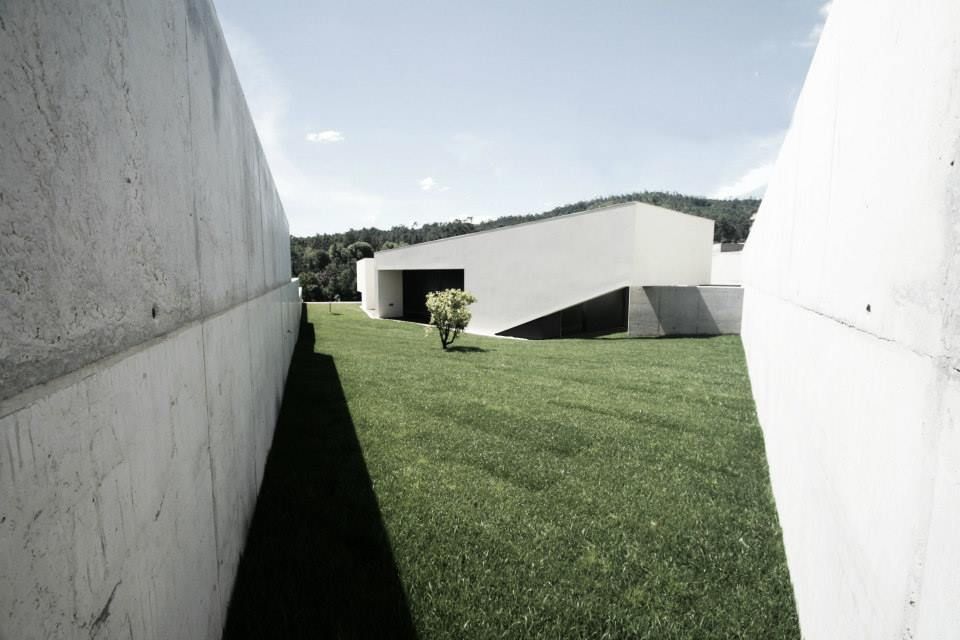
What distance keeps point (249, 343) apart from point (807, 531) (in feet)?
13.5

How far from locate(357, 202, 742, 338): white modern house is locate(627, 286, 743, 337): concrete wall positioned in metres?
0.04

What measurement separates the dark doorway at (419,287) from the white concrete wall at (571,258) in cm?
735

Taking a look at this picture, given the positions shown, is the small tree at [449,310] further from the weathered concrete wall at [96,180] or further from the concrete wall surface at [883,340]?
the weathered concrete wall at [96,180]

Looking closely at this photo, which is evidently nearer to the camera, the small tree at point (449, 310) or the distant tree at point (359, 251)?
the small tree at point (449, 310)

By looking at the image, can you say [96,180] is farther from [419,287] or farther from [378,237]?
[378,237]

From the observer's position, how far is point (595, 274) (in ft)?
70.6

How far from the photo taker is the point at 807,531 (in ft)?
9.30

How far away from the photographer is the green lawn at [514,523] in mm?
2947

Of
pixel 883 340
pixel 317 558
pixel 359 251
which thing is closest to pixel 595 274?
pixel 317 558

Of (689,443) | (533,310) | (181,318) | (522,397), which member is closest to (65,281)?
(181,318)

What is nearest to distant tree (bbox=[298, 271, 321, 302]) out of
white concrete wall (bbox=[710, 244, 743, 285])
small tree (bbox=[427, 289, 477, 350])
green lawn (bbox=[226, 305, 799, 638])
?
small tree (bbox=[427, 289, 477, 350])

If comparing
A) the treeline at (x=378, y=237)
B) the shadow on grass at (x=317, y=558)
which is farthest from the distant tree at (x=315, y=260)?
the shadow on grass at (x=317, y=558)

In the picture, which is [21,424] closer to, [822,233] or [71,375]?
[71,375]

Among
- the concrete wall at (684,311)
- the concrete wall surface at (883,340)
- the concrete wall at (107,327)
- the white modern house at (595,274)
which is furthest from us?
the white modern house at (595,274)
